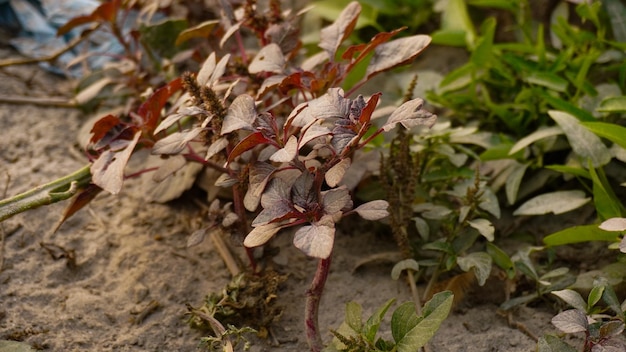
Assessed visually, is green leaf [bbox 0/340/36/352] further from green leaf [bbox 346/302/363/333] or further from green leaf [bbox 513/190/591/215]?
green leaf [bbox 513/190/591/215]

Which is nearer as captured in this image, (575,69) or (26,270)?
(26,270)

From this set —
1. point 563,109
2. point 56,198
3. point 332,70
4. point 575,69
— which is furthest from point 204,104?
point 575,69

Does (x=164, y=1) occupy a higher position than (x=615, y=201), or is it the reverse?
(x=164, y=1)

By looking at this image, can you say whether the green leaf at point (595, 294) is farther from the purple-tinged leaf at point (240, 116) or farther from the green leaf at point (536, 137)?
the purple-tinged leaf at point (240, 116)

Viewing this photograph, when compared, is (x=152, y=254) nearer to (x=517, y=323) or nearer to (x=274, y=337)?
(x=274, y=337)

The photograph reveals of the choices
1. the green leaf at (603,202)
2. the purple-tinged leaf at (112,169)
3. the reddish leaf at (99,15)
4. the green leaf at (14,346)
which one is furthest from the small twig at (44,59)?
the green leaf at (603,202)

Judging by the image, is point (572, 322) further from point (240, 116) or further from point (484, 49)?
point (484, 49)
